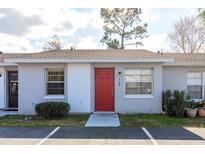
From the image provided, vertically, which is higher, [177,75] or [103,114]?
[177,75]

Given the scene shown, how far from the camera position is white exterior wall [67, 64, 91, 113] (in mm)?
12602

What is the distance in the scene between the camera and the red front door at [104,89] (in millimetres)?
12891

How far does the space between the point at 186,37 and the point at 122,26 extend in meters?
8.86

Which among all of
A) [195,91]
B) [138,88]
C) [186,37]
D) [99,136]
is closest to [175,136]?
[99,136]

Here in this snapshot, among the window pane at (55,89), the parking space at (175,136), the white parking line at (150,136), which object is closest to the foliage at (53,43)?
the window pane at (55,89)

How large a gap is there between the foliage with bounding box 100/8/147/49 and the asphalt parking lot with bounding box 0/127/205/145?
70.2ft

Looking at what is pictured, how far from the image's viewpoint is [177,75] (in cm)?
1364

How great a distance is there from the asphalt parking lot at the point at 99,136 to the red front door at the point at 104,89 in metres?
4.22

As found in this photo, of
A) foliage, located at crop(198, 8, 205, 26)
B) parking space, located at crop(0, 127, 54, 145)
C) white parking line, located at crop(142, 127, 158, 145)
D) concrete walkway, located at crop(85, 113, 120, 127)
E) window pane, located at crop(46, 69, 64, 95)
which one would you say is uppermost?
foliage, located at crop(198, 8, 205, 26)

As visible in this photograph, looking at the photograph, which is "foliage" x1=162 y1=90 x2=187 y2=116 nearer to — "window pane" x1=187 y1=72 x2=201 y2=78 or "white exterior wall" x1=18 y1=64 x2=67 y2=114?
"window pane" x1=187 y1=72 x2=201 y2=78

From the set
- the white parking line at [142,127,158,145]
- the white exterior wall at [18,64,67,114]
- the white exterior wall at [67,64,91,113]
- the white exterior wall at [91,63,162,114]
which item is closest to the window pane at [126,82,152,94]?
the white exterior wall at [91,63,162,114]
